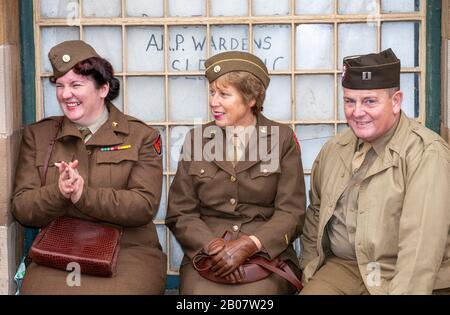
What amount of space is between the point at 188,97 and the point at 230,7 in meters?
0.64

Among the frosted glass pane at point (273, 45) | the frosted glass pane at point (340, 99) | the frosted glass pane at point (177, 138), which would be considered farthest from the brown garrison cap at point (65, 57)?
the frosted glass pane at point (340, 99)

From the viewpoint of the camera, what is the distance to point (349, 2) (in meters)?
5.72

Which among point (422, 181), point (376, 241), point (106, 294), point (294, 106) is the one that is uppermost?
point (294, 106)

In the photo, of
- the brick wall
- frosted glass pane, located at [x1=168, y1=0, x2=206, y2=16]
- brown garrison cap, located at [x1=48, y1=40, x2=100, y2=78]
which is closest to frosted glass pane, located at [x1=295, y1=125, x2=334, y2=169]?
frosted glass pane, located at [x1=168, y1=0, x2=206, y2=16]

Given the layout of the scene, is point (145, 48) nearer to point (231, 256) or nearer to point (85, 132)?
point (85, 132)

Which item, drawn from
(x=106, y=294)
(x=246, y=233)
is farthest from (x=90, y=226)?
(x=246, y=233)

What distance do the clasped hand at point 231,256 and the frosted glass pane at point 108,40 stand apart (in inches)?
61.5

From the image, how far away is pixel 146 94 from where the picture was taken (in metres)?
5.86

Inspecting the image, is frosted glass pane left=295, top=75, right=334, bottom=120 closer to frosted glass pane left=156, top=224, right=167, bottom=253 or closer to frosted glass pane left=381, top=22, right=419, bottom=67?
frosted glass pane left=381, top=22, right=419, bottom=67

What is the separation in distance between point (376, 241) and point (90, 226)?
1.57 meters

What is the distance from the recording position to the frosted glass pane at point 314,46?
5750 millimetres

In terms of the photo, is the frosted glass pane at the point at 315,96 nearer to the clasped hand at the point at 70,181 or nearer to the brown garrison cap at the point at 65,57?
the brown garrison cap at the point at 65,57

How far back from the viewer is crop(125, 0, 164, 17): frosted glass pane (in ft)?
19.0
